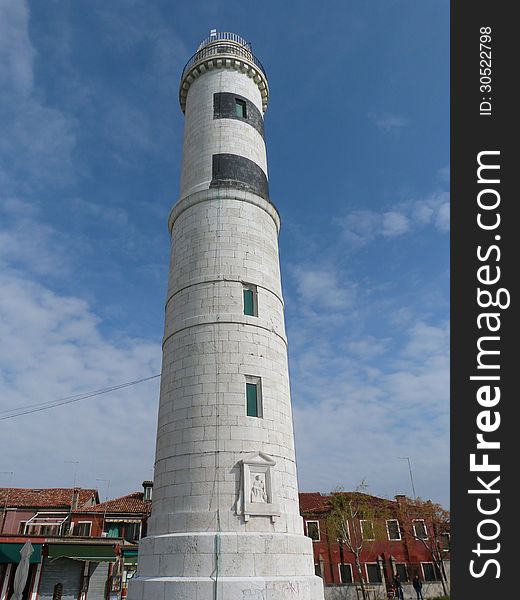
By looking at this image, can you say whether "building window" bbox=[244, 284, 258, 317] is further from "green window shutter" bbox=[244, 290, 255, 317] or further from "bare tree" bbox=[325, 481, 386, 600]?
"bare tree" bbox=[325, 481, 386, 600]

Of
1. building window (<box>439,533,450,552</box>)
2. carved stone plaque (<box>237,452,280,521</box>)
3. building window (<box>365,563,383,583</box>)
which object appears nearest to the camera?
carved stone plaque (<box>237,452,280,521</box>)

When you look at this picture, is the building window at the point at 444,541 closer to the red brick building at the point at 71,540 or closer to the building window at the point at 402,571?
the building window at the point at 402,571

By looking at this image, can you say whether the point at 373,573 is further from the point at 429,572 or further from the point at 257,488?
the point at 257,488

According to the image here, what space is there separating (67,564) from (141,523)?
7692 mm

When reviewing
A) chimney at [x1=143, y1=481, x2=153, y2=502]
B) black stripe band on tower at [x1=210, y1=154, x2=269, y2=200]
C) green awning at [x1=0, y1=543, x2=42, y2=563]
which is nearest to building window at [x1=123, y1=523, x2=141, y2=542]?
chimney at [x1=143, y1=481, x2=153, y2=502]

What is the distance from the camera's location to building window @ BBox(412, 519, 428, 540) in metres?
38.7

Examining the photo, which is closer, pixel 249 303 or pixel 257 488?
pixel 257 488

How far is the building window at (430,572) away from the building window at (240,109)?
3639cm

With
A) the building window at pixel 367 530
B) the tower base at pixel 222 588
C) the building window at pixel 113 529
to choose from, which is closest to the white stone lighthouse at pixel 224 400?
the tower base at pixel 222 588

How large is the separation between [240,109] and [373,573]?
34911 millimetres

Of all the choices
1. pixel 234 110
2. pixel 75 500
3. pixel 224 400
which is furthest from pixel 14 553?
pixel 234 110

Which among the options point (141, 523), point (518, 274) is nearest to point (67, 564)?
point (141, 523)

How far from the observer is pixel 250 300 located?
15.5 m

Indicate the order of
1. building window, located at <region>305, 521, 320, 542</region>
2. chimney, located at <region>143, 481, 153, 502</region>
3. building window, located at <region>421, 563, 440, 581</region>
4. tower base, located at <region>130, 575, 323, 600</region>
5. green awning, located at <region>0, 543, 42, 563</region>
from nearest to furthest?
1. tower base, located at <region>130, 575, 323, 600</region>
2. green awning, located at <region>0, 543, 42, 563</region>
3. building window, located at <region>421, 563, 440, 581</region>
4. chimney, located at <region>143, 481, 153, 502</region>
5. building window, located at <region>305, 521, 320, 542</region>
